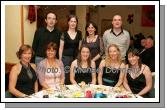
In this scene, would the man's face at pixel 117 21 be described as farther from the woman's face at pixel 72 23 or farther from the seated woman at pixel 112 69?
the woman's face at pixel 72 23

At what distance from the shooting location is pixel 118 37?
9.13 feet

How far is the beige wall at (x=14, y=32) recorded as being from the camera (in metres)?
2.75

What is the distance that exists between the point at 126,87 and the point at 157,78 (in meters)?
0.20

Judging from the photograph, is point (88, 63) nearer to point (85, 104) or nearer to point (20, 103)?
point (85, 104)

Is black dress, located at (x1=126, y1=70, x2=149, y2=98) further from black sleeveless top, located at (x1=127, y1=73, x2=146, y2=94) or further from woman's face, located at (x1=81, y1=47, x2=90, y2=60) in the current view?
woman's face, located at (x1=81, y1=47, x2=90, y2=60)

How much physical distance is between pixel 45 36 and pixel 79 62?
0.26 meters

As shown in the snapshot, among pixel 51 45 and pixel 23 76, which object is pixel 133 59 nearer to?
pixel 51 45

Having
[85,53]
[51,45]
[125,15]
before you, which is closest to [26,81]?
[51,45]

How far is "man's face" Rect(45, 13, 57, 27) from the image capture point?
9.05ft

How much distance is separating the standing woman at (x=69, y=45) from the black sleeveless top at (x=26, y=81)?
21 cm

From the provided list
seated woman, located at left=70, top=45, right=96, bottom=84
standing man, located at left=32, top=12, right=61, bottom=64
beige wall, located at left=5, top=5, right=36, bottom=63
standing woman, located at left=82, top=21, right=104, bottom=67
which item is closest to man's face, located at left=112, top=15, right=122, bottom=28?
standing woman, located at left=82, top=21, right=104, bottom=67

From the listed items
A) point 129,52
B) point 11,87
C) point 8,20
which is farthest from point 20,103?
point 129,52

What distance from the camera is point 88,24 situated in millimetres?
2771

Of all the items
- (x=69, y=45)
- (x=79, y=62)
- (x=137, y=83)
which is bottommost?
(x=137, y=83)
